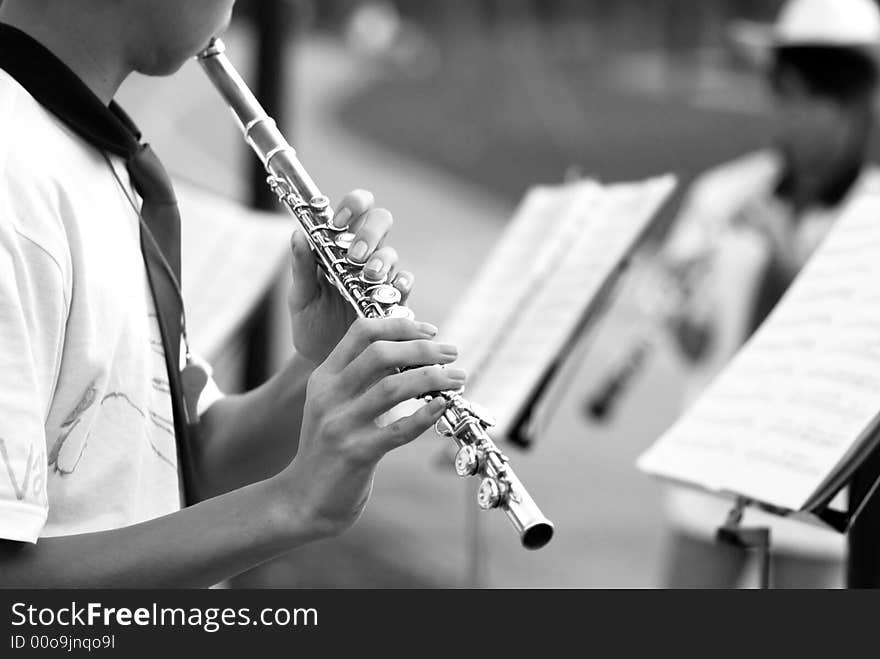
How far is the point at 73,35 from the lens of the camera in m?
1.30

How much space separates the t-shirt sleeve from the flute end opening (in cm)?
44

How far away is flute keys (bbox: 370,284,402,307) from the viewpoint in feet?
4.33

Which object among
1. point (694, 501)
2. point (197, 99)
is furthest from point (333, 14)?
point (694, 501)

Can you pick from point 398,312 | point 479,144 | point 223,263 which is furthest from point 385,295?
point 479,144

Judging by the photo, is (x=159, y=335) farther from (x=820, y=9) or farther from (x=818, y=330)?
(x=820, y=9)

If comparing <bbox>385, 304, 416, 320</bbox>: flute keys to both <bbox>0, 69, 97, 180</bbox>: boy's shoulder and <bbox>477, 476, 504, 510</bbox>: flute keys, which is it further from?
<bbox>0, 69, 97, 180</bbox>: boy's shoulder

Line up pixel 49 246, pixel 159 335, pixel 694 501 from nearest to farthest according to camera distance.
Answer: pixel 49 246, pixel 159 335, pixel 694 501

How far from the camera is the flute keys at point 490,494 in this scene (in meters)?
1.20

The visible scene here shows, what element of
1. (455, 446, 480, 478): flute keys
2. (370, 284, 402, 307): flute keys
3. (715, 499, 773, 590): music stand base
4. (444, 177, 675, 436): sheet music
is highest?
(444, 177, 675, 436): sheet music

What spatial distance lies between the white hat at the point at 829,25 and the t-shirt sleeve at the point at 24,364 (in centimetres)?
250

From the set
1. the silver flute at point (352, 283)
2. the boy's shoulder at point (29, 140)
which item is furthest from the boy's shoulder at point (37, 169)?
the silver flute at point (352, 283)

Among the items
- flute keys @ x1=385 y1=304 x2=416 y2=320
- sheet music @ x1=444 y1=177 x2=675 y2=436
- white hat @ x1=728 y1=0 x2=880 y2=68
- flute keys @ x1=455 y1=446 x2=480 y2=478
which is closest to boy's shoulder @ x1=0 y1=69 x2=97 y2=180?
flute keys @ x1=385 y1=304 x2=416 y2=320
